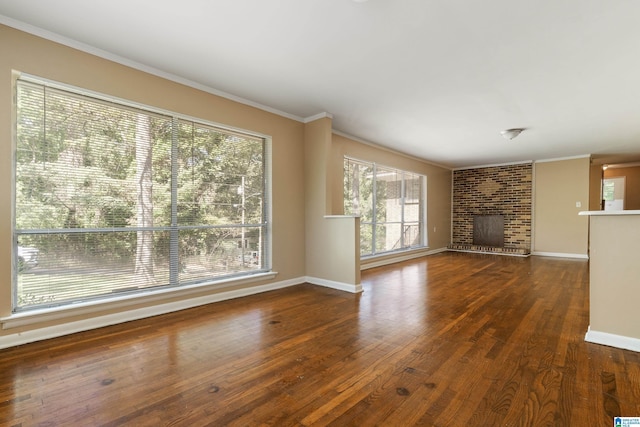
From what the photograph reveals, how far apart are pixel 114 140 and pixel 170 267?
1.41 meters

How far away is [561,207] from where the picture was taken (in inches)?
293

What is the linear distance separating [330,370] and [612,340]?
2.30 meters

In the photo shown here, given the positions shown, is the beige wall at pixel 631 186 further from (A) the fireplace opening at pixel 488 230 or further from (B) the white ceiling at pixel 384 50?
(B) the white ceiling at pixel 384 50

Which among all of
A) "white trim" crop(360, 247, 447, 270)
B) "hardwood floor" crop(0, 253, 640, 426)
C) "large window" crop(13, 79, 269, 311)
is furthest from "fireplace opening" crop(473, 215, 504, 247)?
"large window" crop(13, 79, 269, 311)

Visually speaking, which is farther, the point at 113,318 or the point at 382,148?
the point at 382,148

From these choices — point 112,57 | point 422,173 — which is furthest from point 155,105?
point 422,173

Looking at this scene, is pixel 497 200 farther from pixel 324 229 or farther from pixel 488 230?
pixel 324 229

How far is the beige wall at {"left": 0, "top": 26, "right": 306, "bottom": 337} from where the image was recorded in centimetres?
233

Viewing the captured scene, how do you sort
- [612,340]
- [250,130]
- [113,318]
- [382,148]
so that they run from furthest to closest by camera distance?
[382,148] < [250,130] < [113,318] < [612,340]

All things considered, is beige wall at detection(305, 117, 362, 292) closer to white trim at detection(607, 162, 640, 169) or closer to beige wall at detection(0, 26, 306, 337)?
beige wall at detection(0, 26, 306, 337)

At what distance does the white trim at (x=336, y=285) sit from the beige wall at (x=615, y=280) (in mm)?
2370

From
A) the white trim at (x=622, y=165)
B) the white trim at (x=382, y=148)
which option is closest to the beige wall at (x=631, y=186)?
the white trim at (x=622, y=165)

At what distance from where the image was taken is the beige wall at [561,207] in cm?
712

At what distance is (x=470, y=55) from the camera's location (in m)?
2.74
